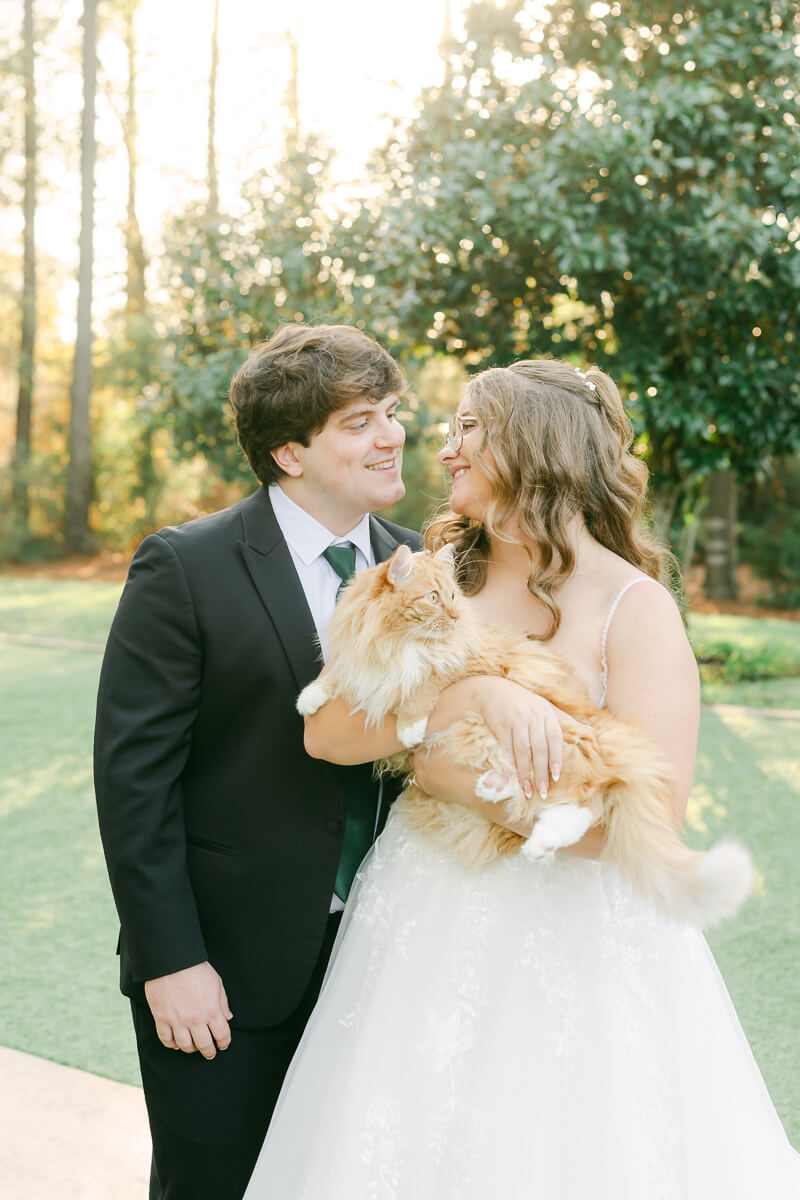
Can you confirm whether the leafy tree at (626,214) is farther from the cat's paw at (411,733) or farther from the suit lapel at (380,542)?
the cat's paw at (411,733)

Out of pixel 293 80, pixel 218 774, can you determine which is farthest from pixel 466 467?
pixel 293 80

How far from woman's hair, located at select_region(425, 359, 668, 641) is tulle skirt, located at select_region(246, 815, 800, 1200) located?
2.03 ft

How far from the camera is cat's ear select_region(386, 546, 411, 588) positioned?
2.12m

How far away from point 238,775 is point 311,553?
0.53m

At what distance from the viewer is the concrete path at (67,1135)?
2.97 metres

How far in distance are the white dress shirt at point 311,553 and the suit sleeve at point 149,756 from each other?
0.30 meters

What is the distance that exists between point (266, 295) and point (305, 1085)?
8324 millimetres

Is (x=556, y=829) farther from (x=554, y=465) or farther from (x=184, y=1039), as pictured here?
(x=184, y=1039)

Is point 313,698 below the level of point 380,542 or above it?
below

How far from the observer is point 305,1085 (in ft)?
7.20

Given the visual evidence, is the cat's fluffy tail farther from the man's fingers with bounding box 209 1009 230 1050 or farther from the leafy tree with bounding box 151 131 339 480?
the leafy tree with bounding box 151 131 339 480

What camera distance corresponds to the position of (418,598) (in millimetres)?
2121

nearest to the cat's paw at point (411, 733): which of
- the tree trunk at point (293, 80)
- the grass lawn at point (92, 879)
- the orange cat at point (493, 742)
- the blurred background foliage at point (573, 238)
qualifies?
the orange cat at point (493, 742)

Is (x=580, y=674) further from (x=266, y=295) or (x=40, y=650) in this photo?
(x=40, y=650)
